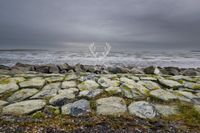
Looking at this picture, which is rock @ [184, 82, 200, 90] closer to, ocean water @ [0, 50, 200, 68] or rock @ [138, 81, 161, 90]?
rock @ [138, 81, 161, 90]

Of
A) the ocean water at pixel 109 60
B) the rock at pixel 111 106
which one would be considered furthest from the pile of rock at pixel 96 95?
the ocean water at pixel 109 60

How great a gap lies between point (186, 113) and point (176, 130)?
75cm

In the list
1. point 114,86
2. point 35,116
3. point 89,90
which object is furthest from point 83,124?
point 114,86

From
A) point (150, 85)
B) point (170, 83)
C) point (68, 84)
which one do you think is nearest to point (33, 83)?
point (68, 84)

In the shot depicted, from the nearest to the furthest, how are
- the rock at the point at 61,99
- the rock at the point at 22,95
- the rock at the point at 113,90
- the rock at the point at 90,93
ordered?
the rock at the point at 61,99
the rock at the point at 22,95
the rock at the point at 90,93
the rock at the point at 113,90

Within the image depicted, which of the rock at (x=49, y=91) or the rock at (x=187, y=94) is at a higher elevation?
the rock at (x=187, y=94)

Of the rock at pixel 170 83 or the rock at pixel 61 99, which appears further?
the rock at pixel 170 83

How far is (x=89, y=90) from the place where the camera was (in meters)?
5.07

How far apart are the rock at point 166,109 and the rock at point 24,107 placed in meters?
2.45

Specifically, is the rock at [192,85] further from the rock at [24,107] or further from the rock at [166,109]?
the rock at [24,107]

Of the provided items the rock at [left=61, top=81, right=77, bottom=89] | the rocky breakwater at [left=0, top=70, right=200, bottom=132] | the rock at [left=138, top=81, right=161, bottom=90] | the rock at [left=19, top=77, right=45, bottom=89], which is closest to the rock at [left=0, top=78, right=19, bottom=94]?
the rocky breakwater at [left=0, top=70, right=200, bottom=132]

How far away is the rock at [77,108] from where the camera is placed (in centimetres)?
409

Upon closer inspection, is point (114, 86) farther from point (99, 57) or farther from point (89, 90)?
point (99, 57)

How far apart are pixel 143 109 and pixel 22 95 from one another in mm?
2840
